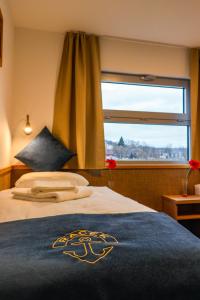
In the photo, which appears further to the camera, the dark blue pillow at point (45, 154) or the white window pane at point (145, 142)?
the white window pane at point (145, 142)

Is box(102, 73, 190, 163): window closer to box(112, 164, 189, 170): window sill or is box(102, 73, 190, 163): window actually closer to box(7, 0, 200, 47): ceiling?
box(112, 164, 189, 170): window sill

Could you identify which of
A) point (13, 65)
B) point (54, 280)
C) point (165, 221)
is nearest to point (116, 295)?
point (54, 280)

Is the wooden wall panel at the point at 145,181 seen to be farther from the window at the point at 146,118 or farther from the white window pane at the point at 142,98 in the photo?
the white window pane at the point at 142,98

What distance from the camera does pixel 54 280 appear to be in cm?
62

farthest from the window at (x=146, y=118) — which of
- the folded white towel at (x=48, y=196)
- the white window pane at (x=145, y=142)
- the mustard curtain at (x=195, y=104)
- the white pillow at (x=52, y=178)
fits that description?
the folded white towel at (x=48, y=196)

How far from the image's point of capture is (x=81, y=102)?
2576mm

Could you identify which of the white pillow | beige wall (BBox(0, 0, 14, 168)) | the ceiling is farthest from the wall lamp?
the ceiling

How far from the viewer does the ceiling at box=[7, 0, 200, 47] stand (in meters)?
2.12

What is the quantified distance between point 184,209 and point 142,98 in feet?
4.89

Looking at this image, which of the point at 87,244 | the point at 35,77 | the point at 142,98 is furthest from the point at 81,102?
the point at 87,244

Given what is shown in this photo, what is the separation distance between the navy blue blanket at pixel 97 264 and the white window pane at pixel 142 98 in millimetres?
2119

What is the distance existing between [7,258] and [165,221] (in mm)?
716

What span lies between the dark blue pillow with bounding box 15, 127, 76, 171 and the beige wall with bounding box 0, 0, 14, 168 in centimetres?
20

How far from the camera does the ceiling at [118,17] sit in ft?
6.96
